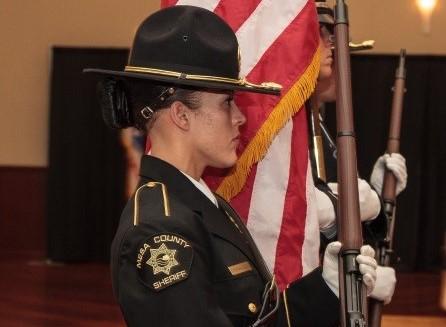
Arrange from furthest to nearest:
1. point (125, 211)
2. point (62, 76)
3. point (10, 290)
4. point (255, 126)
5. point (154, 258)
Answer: point (62, 76) < point (10, 290) < point (255, 126) < point (125, 211) < point (154, 258)

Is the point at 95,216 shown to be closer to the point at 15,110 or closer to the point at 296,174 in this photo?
the point at 15,110

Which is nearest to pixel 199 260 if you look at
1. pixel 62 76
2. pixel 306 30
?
pixel 306 30

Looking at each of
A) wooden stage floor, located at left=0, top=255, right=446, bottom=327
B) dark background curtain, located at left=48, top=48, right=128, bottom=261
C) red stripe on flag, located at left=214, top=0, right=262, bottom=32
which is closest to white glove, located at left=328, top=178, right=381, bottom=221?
red stripe on flag, located at left=214, top=0, right=262, bottom=32

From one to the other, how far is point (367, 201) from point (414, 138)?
6.01 metres

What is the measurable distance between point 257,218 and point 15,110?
7158 millimetres

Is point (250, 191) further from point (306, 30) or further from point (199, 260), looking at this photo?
point (199, 260)

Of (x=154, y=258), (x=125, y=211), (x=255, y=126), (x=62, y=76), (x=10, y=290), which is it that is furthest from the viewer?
(x=62, y=76)

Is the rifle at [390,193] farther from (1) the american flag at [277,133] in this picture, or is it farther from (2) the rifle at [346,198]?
(2) the rifle at [346,198]

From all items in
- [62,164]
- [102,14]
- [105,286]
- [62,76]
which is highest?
[102,14]

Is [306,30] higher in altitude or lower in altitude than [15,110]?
higher

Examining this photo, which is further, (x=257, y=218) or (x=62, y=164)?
(x=62, y=164)

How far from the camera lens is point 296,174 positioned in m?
2.26

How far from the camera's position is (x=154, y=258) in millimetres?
1474

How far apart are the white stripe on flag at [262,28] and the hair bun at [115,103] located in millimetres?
564
